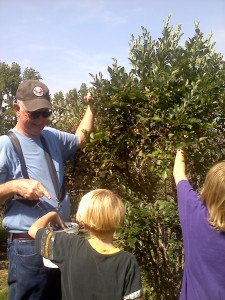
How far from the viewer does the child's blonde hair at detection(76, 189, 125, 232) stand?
7.06 ft

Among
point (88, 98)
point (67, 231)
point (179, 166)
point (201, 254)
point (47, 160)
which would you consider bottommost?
point (201, 254)

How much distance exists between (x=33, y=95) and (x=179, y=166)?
4.31 feet

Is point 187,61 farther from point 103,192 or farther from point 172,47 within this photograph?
point 103,192

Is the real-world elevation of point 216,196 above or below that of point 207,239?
above

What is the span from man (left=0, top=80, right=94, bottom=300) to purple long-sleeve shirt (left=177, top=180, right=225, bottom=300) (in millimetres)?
1009

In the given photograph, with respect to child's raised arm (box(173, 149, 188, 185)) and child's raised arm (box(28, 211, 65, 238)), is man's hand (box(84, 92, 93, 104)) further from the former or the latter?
child's raised arm (box(28, 211, 65, 238))

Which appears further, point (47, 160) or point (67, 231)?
point (47, 160)

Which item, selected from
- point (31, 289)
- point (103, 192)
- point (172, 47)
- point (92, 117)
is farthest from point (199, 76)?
point (31, 289)

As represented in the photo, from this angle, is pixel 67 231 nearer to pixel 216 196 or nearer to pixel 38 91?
pixel 216 196

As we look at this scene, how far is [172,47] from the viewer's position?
3.12 metres

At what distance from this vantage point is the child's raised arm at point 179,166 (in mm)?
2537

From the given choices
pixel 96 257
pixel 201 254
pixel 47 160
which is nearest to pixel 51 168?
pixel 47 160

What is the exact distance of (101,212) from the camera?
2152 millimetres

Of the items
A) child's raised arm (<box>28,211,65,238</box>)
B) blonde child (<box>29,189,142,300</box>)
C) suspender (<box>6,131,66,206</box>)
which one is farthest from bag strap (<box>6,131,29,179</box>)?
blonde child (<box>29,189,142,300</box>)
